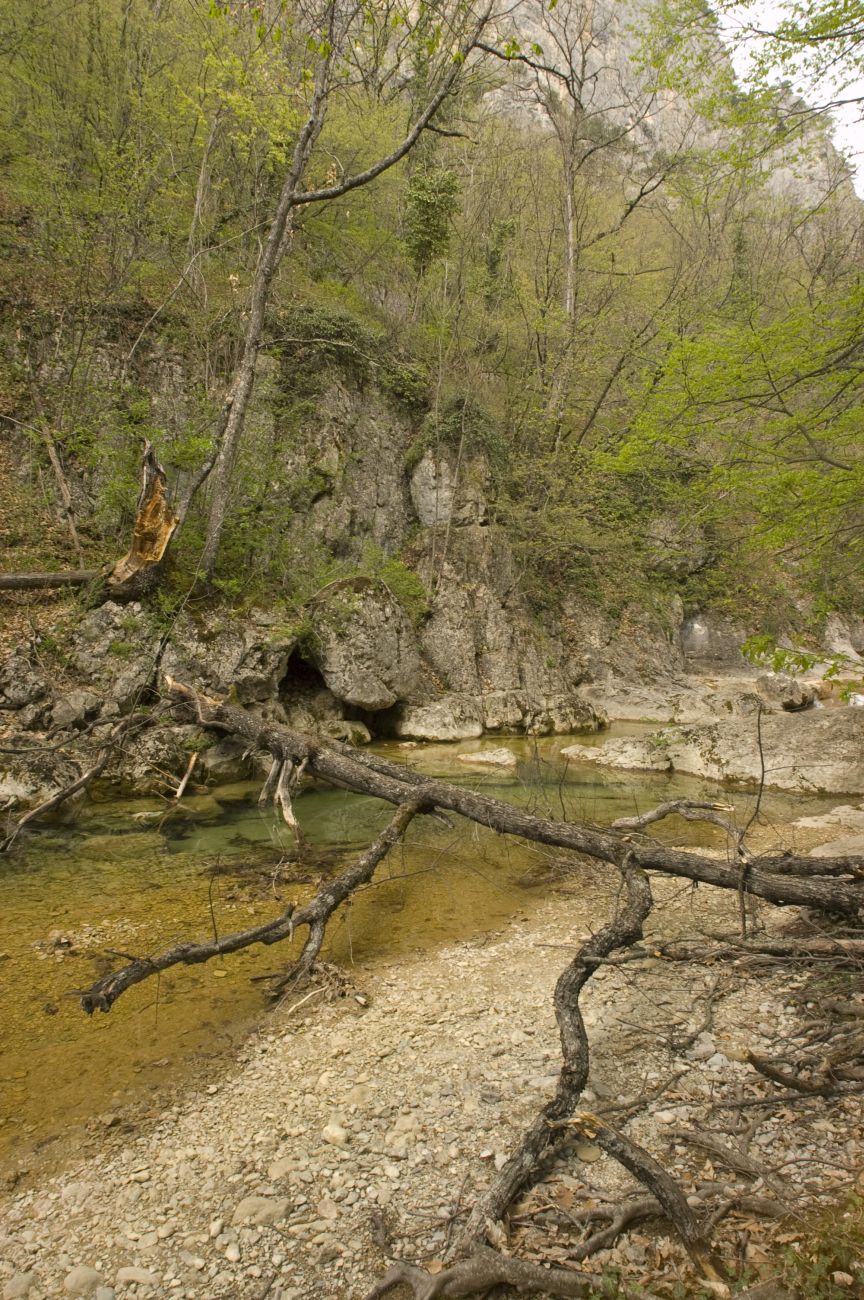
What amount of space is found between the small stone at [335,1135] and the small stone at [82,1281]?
1035mm

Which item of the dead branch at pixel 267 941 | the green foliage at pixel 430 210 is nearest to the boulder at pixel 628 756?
the dead branch at pixel 267 941

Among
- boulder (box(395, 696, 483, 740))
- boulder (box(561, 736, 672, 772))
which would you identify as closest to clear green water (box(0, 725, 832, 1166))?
boulder (box(561, 736, 672, 772))

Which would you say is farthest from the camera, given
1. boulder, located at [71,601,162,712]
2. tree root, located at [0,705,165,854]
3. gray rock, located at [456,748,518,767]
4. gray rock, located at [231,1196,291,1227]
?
gray rock, located at [456,748,518,767]

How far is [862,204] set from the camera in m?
13.3

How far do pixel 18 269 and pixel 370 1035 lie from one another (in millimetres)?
16936

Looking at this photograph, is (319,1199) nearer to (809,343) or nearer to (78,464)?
(809,343)

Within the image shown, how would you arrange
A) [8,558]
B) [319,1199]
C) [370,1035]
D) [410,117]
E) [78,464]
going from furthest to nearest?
[410,117]
[78,464]
[8,558]
[370,1035]
[319,1199]

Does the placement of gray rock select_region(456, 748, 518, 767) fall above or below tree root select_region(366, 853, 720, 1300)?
below

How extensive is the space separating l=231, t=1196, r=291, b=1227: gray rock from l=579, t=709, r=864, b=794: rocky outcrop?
850 cm

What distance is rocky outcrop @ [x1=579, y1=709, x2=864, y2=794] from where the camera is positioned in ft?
34.0

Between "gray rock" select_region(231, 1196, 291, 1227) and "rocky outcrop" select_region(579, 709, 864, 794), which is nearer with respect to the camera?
"gray rock" select_region(231, 1196, 291, 1227)

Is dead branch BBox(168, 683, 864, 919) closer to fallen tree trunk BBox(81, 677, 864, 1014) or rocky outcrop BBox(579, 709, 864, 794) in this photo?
fallen tree trunk BBox(81, 677, 864, 1014)

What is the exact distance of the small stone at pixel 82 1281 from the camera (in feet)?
7.54

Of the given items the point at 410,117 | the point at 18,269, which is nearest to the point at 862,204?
the point at 410,117
